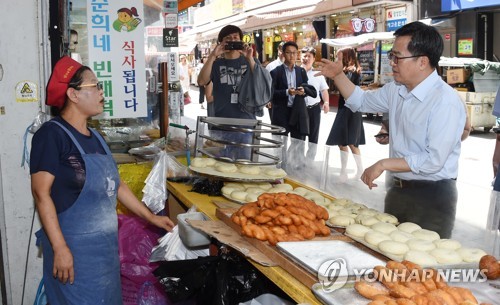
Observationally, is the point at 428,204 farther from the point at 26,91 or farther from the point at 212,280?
the point at 26,91

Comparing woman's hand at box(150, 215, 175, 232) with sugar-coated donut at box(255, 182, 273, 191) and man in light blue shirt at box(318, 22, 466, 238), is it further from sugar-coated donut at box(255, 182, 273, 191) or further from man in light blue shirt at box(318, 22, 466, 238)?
man in light blue shirt at box(318, 22, 466, 238)

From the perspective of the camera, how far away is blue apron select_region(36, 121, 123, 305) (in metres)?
2.88

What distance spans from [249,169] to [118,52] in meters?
2.14

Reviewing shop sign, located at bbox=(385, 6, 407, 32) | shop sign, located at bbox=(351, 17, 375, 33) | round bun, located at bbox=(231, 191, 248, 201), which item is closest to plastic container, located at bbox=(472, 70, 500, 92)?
shop sign, located at bbox=(385, 6, 407, 32)

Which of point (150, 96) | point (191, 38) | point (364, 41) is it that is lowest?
point (150, 96)

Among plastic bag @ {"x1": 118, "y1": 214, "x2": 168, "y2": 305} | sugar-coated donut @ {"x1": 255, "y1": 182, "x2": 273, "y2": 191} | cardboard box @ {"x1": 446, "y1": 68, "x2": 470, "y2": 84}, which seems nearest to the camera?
sugar-coated donut @ {"x1": 255, "y1": 182, "x2": 273, "y2": 191}

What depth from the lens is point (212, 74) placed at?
5695 millimetres

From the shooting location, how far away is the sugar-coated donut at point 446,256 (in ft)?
7.04

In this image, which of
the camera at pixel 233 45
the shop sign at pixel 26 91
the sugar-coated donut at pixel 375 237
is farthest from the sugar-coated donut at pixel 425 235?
the camera at pixel 233 45

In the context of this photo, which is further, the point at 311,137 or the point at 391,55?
the point at 311,137

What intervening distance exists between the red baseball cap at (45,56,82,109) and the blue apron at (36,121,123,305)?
0.57 ft

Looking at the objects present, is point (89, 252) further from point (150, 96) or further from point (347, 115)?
point (347, 115)

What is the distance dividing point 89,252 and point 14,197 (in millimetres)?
1276

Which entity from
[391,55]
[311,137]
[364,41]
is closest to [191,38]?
[364,41]
